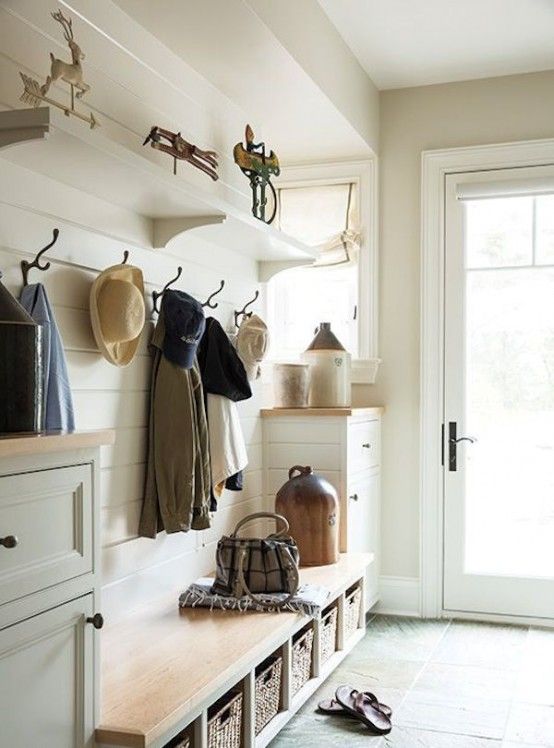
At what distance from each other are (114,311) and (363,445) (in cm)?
186

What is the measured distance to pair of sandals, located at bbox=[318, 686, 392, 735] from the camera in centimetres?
290

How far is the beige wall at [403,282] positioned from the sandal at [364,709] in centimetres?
134

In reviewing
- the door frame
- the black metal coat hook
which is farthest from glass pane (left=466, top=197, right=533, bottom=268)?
the black metal coat hook

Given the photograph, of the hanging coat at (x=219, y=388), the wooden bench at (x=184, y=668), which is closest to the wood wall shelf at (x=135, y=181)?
the hanging coat at (x=219, y=388)

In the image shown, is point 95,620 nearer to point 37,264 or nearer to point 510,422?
point 37,264

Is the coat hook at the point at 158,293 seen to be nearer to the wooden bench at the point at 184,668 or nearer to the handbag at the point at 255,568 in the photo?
the handbag at the point at 255,568

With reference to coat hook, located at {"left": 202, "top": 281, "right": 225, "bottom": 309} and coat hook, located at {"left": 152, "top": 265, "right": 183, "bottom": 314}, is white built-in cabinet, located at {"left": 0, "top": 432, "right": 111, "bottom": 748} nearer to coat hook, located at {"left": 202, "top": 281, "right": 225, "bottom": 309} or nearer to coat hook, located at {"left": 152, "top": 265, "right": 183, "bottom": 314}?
coat hook, located at {"left": 152, "top": 265, "right": 183, "bottom": 314}

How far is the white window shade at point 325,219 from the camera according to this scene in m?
4.42

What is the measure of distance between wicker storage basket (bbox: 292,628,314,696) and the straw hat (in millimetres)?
1114

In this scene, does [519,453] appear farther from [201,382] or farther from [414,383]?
[201,382]

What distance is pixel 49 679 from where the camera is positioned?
1694 millimetres

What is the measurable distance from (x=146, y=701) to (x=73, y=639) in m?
0.33

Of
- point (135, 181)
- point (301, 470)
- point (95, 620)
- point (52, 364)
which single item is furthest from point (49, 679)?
point (301, 470)

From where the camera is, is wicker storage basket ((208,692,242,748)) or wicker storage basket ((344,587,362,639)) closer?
wicker storage basket ((208,692,242,748))
